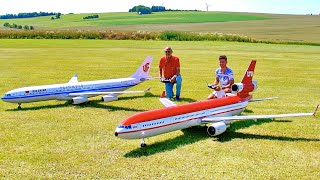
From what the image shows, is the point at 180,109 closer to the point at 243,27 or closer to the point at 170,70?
the point at 170,70

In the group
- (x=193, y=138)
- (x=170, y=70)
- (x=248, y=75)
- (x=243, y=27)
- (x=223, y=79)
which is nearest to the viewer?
(x=193, y=138)

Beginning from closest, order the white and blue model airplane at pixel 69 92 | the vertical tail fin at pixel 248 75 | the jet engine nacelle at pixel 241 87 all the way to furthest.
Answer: the jet engine nacelle at pixel 241 87 < the vertical tail fin at pixel 248 75 < the white and blue model airplane at pixel 69 92

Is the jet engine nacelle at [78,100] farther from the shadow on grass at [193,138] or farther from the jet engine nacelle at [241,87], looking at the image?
the jet engine nacelle at [241,87]

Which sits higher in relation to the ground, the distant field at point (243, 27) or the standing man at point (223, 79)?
the standing man at point (223, 79)

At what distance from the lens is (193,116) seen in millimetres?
16750

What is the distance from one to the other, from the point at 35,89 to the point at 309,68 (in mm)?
31778

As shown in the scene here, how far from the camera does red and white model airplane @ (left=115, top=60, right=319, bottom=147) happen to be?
14.7m

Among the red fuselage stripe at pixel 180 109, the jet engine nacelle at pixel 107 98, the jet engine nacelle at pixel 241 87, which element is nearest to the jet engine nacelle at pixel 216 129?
the red fuselage stripe at pixel 180 109

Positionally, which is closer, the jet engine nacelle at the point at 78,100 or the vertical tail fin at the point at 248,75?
the vertical tail fin at the point at 248,75

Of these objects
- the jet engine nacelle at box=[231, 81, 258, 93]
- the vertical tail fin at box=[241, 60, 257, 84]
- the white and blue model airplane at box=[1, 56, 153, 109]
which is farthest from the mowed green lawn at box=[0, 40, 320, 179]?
the vertical tail fin at box=[241, 60, 257, 84]

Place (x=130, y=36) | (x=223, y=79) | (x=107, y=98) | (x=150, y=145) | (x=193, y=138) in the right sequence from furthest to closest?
1. (x=130, y=36)
2. (x=107, y=98)
3. (x=223, y=79)
4. (x=193, y=138)
5. (x=150, y=145)

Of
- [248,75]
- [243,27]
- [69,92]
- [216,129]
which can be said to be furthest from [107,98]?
[243,27]

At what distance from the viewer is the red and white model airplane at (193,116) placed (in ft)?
48.3

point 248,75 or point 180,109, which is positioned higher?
point 248,75
